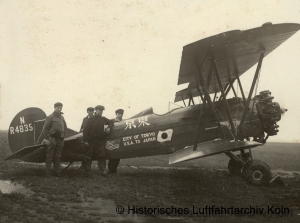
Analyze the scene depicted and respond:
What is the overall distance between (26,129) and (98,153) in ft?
7.01

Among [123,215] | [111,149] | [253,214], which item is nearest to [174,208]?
[123,215]

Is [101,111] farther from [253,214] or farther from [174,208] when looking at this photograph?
[253,214]

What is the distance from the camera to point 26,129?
779 cm

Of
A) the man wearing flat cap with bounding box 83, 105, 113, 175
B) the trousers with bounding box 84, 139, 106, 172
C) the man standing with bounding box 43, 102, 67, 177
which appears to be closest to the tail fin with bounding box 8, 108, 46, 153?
the man standing with bounding box 43, 102, 67, 177

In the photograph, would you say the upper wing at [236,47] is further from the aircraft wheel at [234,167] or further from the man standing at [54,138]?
the man standing at [54,138]

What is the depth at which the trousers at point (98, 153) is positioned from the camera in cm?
745

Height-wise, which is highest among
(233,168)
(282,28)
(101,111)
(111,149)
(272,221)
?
(282,28)

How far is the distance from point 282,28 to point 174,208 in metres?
3.99

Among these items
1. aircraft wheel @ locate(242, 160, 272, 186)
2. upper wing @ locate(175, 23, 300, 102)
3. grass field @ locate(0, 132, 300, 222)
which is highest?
upper wing @ locate(175, 23, 300, 102)

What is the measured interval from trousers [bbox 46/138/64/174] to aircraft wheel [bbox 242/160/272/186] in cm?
444

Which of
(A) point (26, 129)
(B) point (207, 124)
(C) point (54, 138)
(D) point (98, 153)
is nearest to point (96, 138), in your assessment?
(D) point (98, 153)

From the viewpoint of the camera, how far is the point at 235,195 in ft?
17.0

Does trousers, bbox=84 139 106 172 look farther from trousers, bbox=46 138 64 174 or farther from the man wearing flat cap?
trousers, bbox=46 138 64 174

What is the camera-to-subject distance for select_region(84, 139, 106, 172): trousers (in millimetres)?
7449
